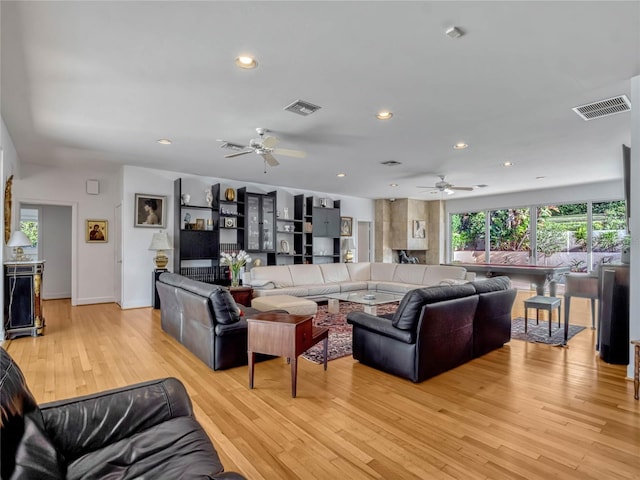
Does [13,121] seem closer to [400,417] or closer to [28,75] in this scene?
[28,75]

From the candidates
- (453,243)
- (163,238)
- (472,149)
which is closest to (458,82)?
(472,149)

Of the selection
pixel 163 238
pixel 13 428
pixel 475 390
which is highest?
pixel 163 238

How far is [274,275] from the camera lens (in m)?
6.62

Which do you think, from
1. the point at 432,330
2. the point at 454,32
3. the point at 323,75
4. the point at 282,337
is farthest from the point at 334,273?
the point at 454,32

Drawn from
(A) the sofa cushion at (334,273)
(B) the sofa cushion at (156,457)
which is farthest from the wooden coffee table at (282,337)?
(A) the sofa cushion at (334,273)

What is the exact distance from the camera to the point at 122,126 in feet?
13.7

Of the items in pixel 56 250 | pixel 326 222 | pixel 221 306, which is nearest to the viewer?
pixel 221 306

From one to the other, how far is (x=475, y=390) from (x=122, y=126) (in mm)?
4808

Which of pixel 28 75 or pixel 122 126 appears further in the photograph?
pixel 122 126

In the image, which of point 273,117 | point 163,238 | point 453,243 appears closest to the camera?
point 273,117

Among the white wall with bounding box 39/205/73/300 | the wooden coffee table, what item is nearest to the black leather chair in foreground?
the wooden coffee table

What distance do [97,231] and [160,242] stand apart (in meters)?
1.92

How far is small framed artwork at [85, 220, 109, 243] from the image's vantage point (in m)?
7.06

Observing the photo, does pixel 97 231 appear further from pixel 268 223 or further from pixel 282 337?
pixel 282 337
